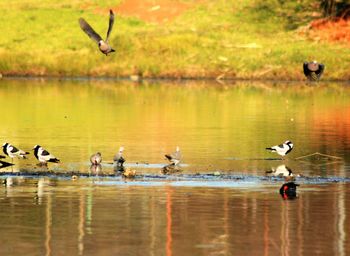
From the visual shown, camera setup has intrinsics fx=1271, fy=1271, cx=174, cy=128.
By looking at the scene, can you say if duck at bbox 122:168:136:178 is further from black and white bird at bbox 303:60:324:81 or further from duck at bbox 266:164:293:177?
black and white bird at bbox 303:60:324:81

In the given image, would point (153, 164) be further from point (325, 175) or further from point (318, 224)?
point (318, 224)

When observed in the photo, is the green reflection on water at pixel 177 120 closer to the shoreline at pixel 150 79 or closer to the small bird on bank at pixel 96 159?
the small bird on bank at pixel 96 159

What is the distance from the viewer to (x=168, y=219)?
80.6 feet

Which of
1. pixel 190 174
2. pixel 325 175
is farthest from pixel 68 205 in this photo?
pixel 325 175

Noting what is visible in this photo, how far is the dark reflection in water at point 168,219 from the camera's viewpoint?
838 inches

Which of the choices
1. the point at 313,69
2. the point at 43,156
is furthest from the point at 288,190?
the point at 313,69

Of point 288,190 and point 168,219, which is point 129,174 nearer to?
point 288,190

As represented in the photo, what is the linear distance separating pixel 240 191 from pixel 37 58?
63681 millimetres

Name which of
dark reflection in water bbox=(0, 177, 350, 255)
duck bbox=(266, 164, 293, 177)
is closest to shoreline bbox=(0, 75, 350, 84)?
duck bbox=(266, 164, 293, 177)

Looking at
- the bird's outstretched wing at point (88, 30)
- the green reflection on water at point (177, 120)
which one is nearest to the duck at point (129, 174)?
the green reflection on water at point (177, 120)

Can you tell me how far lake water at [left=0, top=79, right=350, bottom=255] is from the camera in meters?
22.1

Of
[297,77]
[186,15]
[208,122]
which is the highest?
[186,15]

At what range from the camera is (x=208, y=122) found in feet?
173

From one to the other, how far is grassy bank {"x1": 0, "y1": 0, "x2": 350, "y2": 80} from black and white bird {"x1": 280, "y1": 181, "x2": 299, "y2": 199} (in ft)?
193
